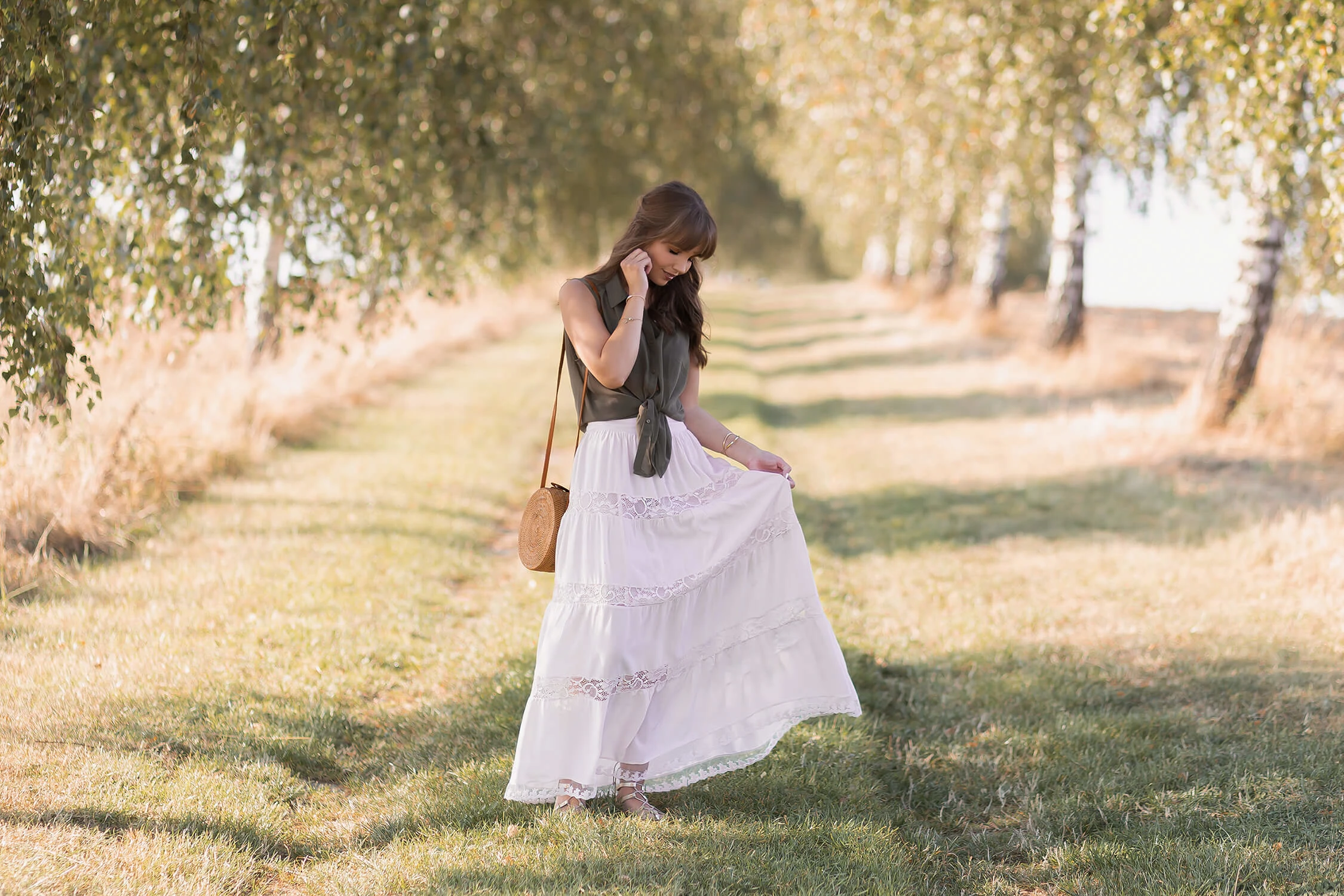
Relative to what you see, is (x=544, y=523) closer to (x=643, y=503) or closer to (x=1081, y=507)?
(x=643, y=503)

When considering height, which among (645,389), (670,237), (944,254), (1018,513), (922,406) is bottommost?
(1018,513)

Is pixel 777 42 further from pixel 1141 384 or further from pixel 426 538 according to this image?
pixel 426 538

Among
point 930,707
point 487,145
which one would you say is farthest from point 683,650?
point 487,145

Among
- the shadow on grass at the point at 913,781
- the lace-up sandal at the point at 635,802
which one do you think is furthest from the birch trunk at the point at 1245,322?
the lace-up sandal at the point at 635,802

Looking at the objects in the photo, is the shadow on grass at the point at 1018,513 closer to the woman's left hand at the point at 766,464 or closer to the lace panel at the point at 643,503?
the woman's left hand at the point at 766,464

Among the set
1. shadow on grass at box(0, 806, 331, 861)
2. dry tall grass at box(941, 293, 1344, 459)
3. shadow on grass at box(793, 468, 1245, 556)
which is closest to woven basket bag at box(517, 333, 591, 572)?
shadow on grass at box(0, 806, 331, 861)

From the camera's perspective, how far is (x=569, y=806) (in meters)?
3.82

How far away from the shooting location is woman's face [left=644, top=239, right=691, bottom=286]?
12.2 feet

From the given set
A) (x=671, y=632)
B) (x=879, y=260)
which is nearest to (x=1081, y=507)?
(x=671, y=632)

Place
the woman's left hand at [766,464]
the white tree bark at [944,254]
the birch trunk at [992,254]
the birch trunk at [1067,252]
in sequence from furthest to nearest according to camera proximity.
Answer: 1. the white tree bark at [944,254]
2. the birch trunk at [992,254]
3. the birch trunk at [1067,252]
4. the woman's left hand at [766,464]

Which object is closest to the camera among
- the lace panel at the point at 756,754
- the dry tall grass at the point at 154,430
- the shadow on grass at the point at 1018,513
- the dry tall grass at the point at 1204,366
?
the lace panel at the point at 756,754

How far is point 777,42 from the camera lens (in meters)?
13.8

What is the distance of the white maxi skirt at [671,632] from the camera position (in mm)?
3643

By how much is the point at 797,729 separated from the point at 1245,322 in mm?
8245
